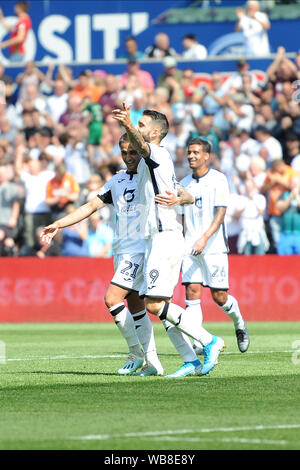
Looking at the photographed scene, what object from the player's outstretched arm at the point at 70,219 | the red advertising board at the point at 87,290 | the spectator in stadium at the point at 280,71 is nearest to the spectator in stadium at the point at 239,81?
the spectator in stadium at the point at 280,71

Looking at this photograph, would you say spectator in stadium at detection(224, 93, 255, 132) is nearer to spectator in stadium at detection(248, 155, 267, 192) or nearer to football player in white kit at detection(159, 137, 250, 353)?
spectator in stadium at detection(248, 155, 267, 192)

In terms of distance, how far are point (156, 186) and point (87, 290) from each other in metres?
11.0

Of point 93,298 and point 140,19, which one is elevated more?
point 140,19

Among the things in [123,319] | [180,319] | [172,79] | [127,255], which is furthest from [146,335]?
[172,79]

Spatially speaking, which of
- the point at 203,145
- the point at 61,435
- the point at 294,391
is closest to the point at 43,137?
the point at 203,145

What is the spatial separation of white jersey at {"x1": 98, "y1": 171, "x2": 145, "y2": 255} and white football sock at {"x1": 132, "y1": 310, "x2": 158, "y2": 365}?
28.2 inches

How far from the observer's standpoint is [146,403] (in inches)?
342

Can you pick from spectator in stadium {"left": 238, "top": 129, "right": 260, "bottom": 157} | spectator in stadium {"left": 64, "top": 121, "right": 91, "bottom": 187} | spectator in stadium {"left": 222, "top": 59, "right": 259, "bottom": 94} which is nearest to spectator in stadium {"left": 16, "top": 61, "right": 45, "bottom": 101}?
spectator in stadium {"left": 64, "top": 121, "right": 91, "bottom": 187}

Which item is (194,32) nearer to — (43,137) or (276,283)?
(43,137)

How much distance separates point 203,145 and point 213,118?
898cm

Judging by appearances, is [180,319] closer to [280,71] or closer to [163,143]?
[163,143]

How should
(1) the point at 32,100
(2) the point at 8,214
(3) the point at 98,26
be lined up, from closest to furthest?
(2) the point at 8,214, (1) the point at 32,100, (3) the point at 98,26

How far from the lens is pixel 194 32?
24.8 metres
